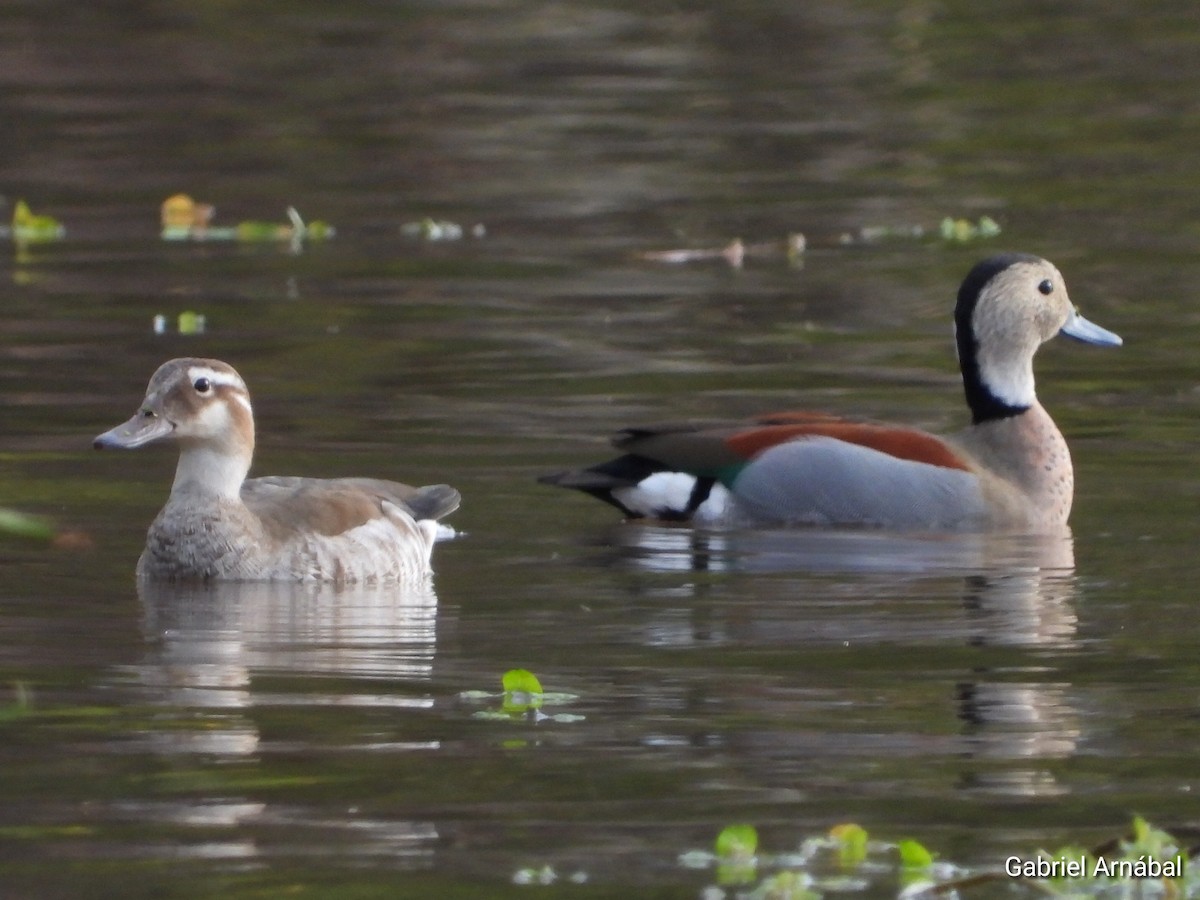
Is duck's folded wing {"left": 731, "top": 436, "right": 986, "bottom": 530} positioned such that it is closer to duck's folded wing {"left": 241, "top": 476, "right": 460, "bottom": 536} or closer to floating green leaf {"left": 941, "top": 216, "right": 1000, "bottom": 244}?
duck's folded wing {"left": 241, "top": 476, "right": 460, "bottom": 536}

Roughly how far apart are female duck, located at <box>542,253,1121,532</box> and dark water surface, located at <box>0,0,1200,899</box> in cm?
29

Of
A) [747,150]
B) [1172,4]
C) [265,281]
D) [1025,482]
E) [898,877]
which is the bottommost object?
[898,877]

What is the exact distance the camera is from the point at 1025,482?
12336 mm

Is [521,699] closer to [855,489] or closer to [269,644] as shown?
[269,644]

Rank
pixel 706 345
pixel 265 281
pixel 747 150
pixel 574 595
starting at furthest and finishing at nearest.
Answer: pixel 747 150 < pixel 265 281 < pixel 706 345 < pixel 574 595

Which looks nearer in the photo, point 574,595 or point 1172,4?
point 574,595

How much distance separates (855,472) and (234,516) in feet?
9.61

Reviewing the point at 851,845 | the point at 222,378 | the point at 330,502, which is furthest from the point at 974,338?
the point at 851,845

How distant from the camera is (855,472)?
486 inches

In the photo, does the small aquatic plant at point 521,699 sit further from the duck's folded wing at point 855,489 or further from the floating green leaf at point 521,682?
the duck's folded wing at point 855,489

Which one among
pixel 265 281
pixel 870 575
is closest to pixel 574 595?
pixel 870 575

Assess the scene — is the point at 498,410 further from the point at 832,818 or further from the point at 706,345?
the point at 832,818

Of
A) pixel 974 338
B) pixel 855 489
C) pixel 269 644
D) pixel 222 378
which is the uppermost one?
pixel 974 338

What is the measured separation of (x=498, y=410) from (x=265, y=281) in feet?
14.9
